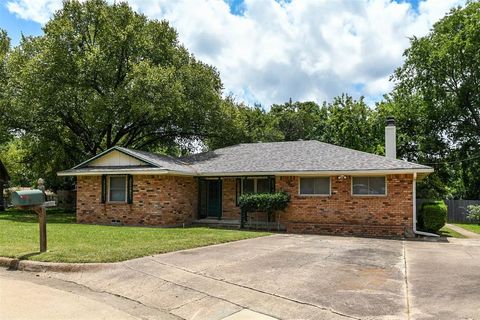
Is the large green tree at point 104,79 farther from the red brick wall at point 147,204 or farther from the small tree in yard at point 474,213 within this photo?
the small tree in yard at point 474,213

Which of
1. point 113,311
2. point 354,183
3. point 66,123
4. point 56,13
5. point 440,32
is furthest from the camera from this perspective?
point 440,32

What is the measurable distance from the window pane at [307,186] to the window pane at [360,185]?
5.51 feet

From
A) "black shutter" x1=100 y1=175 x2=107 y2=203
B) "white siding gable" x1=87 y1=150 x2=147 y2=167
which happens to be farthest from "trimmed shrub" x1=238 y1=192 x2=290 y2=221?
"black shutter" x1=100 y1=175 x2=107 y2=203

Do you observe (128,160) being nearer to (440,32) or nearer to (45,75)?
(45,75)

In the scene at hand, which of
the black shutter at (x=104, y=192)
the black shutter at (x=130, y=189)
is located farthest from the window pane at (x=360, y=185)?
the black shutter at (x=104, y=192)

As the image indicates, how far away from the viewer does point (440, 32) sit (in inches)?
1374

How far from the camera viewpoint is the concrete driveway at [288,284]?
584 cm

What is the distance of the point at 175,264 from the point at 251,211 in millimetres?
9482

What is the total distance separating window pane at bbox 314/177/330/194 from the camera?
669 inches

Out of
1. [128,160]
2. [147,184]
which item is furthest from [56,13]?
[147,184]

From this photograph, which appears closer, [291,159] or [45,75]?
[291,159]

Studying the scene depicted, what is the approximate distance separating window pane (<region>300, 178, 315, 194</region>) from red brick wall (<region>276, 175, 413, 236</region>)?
0.75 ft

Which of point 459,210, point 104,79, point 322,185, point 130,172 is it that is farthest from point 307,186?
point 459,210

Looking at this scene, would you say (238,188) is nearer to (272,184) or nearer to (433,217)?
(272,184)
